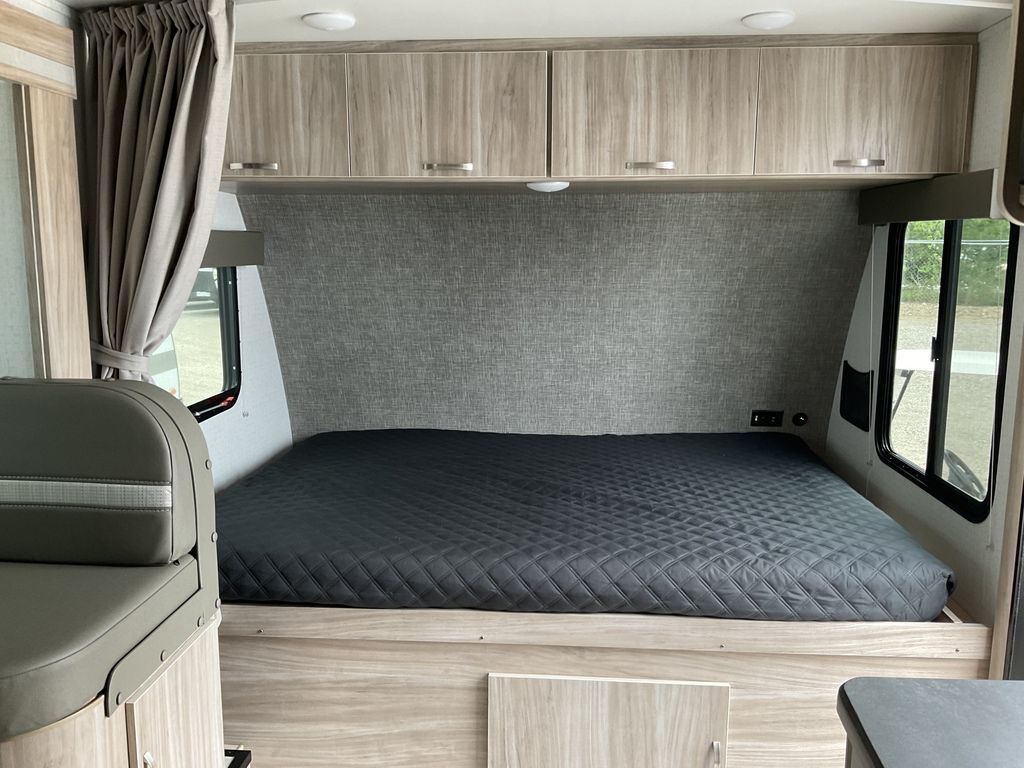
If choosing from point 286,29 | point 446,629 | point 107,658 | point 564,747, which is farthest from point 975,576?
point 286,29

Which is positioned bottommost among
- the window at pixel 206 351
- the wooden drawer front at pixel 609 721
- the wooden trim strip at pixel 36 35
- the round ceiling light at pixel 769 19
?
the wooden drawer front at pixel 609 721

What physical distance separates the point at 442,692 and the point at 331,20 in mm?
1878

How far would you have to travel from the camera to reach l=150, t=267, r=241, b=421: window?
282cm

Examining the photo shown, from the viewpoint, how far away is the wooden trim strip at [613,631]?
2148 mm

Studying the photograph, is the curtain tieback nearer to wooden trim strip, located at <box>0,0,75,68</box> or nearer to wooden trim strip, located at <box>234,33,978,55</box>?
wooden trim strip, located at <box>0,0,75,68</box>

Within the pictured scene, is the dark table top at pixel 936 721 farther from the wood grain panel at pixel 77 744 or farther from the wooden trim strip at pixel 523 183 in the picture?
the wooden trim strip at pixel 523 183

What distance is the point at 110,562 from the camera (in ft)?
5.16

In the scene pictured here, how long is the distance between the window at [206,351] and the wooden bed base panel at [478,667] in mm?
949

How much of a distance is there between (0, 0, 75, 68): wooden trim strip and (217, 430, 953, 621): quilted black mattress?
4.30 feet

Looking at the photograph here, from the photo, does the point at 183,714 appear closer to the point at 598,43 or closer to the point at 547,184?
the point at 547,184

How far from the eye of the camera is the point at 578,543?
230cm

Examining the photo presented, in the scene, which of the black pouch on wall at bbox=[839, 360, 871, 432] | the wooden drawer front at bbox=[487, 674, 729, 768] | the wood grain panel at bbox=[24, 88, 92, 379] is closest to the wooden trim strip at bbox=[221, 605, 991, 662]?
the wooden drawer front at bbox=[487, 674, 729, 768]

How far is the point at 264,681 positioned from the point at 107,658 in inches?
39.0

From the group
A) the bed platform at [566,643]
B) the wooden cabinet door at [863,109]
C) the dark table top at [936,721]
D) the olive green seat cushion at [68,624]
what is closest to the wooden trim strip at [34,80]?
the olive green seat cushion at [68,624]
